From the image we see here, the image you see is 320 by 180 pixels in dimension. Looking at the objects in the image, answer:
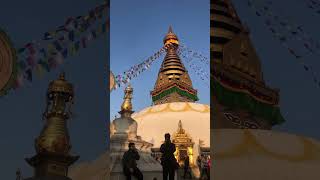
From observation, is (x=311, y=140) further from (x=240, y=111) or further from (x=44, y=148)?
(x=44, y=148)

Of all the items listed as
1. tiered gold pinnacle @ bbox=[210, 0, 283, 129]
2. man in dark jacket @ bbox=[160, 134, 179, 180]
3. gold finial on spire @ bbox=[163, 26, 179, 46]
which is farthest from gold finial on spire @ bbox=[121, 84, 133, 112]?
gold finial on spire @ bbox=[163, 26, 179, 46]

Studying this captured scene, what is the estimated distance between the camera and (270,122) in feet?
22.7

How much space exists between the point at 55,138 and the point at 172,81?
8.99 m

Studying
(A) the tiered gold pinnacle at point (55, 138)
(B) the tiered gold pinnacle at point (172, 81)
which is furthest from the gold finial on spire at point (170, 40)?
(A) the tiered gold pinnacle at point (55, 138)

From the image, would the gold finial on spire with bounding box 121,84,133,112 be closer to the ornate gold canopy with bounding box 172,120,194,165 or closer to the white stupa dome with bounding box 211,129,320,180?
the ornate gold canopy with bounding box 172,120,194,165

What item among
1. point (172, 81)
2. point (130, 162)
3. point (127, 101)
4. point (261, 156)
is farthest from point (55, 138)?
point (172, 81)

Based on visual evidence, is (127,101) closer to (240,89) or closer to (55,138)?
(240,89)

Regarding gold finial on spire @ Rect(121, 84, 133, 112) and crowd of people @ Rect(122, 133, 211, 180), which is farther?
gold finial on spire @ Rect(121, 84, 133, 112)

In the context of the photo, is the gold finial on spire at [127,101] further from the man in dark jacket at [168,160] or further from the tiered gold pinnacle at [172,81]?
the man in dark jacket at [168,160]

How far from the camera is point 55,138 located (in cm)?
629

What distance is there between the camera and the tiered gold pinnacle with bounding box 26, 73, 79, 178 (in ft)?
20.1

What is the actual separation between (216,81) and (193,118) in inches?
188

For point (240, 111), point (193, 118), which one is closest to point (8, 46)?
point (240, 111)

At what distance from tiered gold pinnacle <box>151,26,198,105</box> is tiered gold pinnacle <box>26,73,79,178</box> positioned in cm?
753
